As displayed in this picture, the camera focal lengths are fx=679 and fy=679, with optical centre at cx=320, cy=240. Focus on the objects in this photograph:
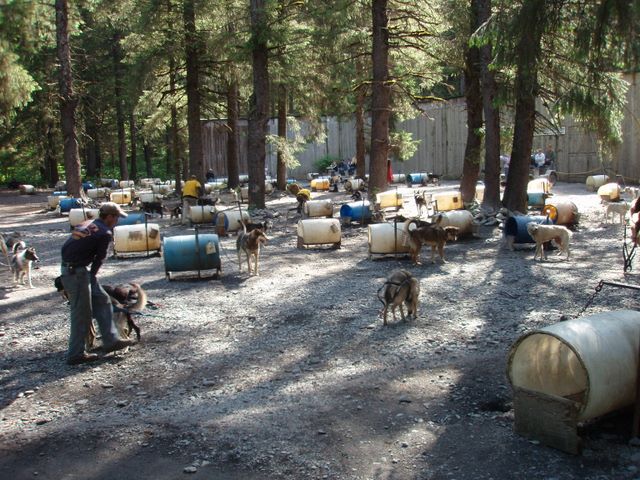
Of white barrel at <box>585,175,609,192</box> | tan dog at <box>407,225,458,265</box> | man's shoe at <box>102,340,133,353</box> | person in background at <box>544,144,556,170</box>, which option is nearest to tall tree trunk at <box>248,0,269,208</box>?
tan dog at <box>407,225,458,265</box>

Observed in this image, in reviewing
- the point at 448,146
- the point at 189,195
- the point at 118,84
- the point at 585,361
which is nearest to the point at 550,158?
the point at 448,146

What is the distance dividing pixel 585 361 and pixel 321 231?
436 inches

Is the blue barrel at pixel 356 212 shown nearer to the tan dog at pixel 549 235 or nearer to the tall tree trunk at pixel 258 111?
the tall tree trunk at pixel 258 111

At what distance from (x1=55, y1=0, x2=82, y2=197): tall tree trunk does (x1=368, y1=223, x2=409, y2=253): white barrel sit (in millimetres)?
17298

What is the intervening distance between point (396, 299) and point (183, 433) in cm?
389

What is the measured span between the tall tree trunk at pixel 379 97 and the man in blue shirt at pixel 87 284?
48.4 feet

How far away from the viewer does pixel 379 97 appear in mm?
21516

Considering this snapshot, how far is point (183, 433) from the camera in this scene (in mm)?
6016

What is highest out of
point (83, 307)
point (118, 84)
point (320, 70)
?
point (118, 84)

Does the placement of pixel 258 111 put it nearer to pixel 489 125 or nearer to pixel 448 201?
pixel 448 201

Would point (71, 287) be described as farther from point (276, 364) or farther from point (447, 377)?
point (447, 377)

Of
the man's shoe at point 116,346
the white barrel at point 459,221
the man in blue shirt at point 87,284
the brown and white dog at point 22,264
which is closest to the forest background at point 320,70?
the white barrel at point 459,221

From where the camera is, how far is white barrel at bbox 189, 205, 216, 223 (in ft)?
68.7

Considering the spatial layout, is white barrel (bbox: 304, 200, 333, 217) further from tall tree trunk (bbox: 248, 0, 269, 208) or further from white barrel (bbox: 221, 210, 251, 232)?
tall tree trunk (bbox: 248, 0, 269, 208)
